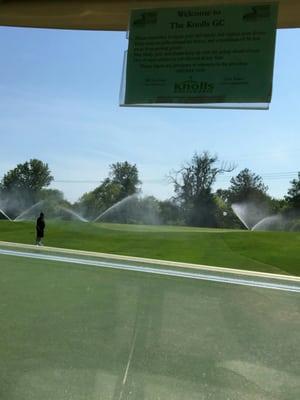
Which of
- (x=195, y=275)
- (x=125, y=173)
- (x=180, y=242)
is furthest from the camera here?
(x=180, y=242)

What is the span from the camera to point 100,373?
10.5 ft

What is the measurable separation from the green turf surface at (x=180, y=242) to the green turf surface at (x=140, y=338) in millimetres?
10203

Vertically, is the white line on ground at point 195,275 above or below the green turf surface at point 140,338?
above

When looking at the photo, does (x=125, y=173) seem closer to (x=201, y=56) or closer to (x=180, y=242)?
(x=201, y=56)

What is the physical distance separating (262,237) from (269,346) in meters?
19.8

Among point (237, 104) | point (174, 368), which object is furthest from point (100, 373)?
point (237, 104)

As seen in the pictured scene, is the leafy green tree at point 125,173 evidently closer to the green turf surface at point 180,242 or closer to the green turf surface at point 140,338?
the green turf surface at point 140,338

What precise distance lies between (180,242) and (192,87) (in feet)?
64.5

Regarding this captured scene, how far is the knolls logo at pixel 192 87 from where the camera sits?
8.84 feet

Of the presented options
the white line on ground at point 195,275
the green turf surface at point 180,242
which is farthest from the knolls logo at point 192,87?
the green turf surface at point 180,242

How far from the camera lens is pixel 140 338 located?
12.8ft

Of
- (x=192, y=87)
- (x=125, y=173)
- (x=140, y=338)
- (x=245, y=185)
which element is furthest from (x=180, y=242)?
(x=192, y=87)

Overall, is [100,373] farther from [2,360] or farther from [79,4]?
[79,4]

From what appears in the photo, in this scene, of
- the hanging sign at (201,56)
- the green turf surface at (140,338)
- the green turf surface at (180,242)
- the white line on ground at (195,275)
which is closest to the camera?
the hanging sign at (201,56)
